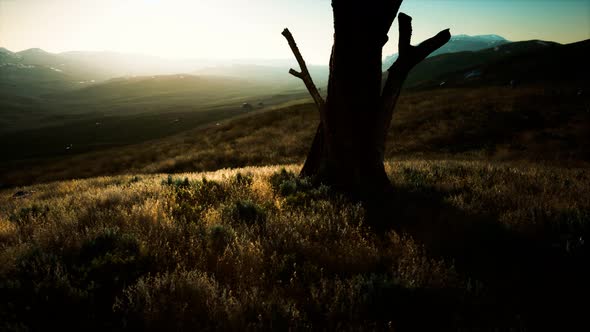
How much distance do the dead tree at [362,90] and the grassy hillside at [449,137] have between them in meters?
14.3

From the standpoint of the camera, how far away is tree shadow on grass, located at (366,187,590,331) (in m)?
→ 2.59

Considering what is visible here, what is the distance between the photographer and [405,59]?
5.96 meters

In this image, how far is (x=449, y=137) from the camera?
23062 mm

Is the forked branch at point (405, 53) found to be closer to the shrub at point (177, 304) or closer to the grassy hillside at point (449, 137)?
the shrub at point (177, 304)

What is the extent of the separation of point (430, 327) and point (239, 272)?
1858 millimetres

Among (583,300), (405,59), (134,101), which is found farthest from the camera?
(134,101)

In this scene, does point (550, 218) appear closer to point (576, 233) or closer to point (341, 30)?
point (576, 233)

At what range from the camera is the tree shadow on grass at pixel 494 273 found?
2.59 meters

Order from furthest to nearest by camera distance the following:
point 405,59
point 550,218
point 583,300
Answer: point 405,59
point 550,218
point 583,300

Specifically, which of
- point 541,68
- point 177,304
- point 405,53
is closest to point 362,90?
point 405,53

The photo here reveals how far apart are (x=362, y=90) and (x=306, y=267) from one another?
4.00 meters

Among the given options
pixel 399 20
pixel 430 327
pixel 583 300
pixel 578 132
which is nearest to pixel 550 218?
pixel 583 300

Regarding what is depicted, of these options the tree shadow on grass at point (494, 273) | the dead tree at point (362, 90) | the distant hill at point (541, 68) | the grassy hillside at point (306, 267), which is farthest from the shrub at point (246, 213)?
the distant hill at point (541, 68)

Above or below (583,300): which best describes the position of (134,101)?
above
